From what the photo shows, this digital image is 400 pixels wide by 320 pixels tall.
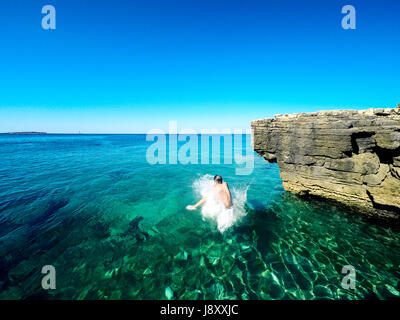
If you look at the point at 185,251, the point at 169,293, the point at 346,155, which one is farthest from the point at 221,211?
the point at 346,155

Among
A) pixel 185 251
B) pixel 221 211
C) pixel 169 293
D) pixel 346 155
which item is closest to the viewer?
pixel 169 293

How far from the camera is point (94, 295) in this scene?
433 cm

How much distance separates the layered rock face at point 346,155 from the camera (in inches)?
270

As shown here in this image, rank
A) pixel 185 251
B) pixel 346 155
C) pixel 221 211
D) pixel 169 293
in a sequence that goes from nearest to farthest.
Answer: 1. pixel 169 293
2. pixel 185 251
3. pixel 346 155
4. pixel 221 211

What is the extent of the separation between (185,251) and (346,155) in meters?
8.90

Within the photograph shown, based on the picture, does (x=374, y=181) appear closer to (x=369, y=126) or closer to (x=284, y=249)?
(x=369, y=126)

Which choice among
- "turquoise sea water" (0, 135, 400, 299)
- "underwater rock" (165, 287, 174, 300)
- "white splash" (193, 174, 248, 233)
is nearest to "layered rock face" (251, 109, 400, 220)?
"turquoise sea water" (0, 135, 400, 299)

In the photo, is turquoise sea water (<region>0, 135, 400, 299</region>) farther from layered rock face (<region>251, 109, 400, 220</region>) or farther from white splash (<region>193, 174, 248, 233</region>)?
layered rock face (<region>251, 109, 400, 220</region>)

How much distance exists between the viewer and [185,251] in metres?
5.95

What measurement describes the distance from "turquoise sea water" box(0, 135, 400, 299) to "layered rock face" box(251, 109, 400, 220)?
1.00 meters

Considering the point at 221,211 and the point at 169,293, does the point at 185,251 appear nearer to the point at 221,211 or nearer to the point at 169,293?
the point at 169,293

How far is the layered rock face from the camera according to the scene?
6.85 m

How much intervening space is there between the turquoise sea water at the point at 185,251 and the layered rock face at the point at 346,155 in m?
1.00
